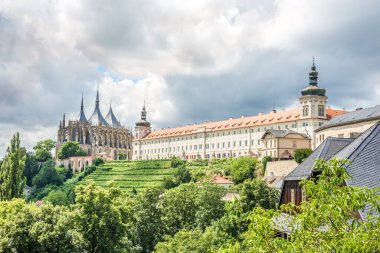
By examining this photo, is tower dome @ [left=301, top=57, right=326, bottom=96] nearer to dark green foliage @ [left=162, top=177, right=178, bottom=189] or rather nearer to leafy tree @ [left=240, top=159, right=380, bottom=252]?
dark green foliage @ [left=162, top=177, right=178, bottom=189]

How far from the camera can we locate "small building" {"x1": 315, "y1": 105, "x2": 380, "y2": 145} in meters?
47.9

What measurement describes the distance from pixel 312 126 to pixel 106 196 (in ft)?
212

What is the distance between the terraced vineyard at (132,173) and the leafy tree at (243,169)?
17547mm

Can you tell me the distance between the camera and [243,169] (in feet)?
229

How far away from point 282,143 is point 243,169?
12018mm

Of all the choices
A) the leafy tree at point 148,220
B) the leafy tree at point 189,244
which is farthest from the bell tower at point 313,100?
the leafy tree at point 189,244

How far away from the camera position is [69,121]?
166750mm

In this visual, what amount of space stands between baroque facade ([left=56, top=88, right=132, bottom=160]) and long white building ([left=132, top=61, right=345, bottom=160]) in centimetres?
2461

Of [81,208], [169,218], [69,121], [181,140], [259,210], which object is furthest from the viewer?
[69,121]

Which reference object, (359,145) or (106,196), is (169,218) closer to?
(106,196)

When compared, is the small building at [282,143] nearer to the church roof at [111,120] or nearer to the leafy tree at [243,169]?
the leafy tree at [243,169]

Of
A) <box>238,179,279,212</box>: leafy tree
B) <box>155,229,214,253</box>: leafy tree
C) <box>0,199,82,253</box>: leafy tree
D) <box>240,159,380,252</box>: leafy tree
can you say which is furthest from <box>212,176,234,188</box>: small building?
<box>240,159,380,252</box>: leafy tree

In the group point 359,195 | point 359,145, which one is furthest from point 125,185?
point 359,195

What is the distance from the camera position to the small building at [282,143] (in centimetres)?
7781
